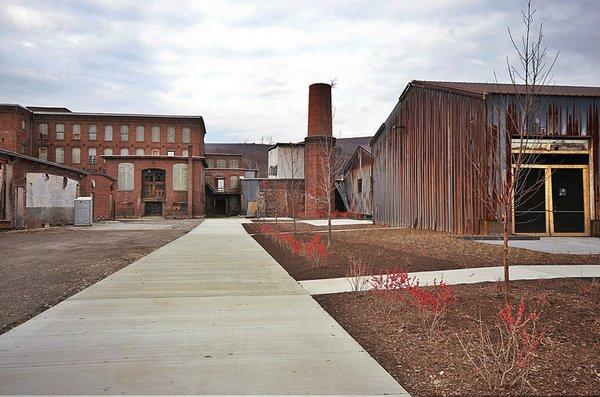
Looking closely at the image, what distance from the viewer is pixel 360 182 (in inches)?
1619

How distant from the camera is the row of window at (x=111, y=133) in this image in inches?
2689

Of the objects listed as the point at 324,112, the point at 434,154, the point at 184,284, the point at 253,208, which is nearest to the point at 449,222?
the point at 434,154

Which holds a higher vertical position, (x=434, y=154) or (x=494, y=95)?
(x=494, y=95)

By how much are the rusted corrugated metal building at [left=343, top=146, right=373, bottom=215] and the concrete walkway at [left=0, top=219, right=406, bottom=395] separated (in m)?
29.2

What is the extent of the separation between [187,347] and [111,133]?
7114 cm

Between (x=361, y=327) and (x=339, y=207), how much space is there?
4489cm

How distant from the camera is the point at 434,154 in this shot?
20.3 m

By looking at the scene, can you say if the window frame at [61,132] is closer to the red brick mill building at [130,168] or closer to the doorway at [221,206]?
the red brick mill building at [130,168]

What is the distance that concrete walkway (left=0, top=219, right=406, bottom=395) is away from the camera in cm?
384

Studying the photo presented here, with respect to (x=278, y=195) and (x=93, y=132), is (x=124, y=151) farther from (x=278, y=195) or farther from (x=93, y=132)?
(x=278, y=195)

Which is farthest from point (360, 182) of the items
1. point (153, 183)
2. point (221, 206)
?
point (221, 206)

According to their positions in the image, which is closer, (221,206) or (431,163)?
(431,163)

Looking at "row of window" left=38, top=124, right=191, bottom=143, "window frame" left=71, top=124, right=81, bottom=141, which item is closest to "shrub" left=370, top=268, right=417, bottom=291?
"row of window" left=38, top=124, right=191, bottom=143

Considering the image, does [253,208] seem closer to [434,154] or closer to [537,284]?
[434,154]
